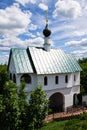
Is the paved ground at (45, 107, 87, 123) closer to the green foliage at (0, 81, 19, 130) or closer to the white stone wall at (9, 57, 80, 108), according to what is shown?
the white stone wall at (9, 57, 80, 108)

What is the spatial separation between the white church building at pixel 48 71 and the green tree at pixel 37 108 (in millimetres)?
11420

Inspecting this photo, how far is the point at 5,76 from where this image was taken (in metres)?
24.2

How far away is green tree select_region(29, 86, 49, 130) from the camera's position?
1659 centimetres

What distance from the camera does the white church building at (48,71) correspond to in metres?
29.5

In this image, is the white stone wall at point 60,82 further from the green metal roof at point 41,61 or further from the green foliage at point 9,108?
the green foliage at point 9,108

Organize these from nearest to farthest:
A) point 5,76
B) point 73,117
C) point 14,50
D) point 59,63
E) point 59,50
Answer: point 5,76 → point 73,117 → point 14,50 → point 59,63 → point 59,50

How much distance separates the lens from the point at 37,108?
649 inches

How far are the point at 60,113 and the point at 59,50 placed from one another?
32.2 ft

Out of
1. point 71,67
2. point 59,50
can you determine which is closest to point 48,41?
point 59,50

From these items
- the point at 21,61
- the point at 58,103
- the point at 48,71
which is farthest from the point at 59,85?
the point at 21,61

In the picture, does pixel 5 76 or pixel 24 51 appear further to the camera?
pixel 24 51

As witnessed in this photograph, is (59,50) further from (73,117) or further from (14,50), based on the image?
(73,117)

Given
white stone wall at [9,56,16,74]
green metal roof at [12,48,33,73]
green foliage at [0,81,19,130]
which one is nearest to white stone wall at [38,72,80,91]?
green metal roof at [12,48,33,73]

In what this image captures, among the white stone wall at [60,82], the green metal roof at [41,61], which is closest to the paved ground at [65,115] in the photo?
the white stone wall at [60,82]
